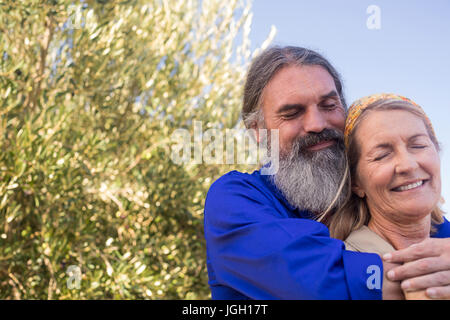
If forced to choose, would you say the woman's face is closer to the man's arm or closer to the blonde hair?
the blonde hair

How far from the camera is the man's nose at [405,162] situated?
1793 millimetres

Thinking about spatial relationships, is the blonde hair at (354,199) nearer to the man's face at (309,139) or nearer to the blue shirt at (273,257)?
the man's face at (309,139)

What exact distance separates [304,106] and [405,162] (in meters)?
0.78

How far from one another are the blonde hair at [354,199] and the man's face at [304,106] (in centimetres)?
34

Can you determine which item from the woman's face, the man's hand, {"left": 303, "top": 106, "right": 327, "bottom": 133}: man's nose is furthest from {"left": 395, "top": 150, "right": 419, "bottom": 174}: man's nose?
{"left": 303, "top": 106, "right": 327, "bottom": 133}: man's nose

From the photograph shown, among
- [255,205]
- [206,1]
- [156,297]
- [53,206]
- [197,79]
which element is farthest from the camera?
[206,1]

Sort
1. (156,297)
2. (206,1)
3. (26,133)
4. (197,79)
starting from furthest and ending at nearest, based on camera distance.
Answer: (206,1)
(197,79)
(156,297)
(26,133)

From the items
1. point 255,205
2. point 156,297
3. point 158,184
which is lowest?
point 156,297

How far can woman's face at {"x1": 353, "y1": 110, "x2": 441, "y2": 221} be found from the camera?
1814 mm

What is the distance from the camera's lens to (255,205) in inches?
73.9

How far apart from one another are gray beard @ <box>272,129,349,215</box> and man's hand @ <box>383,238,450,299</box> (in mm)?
793
